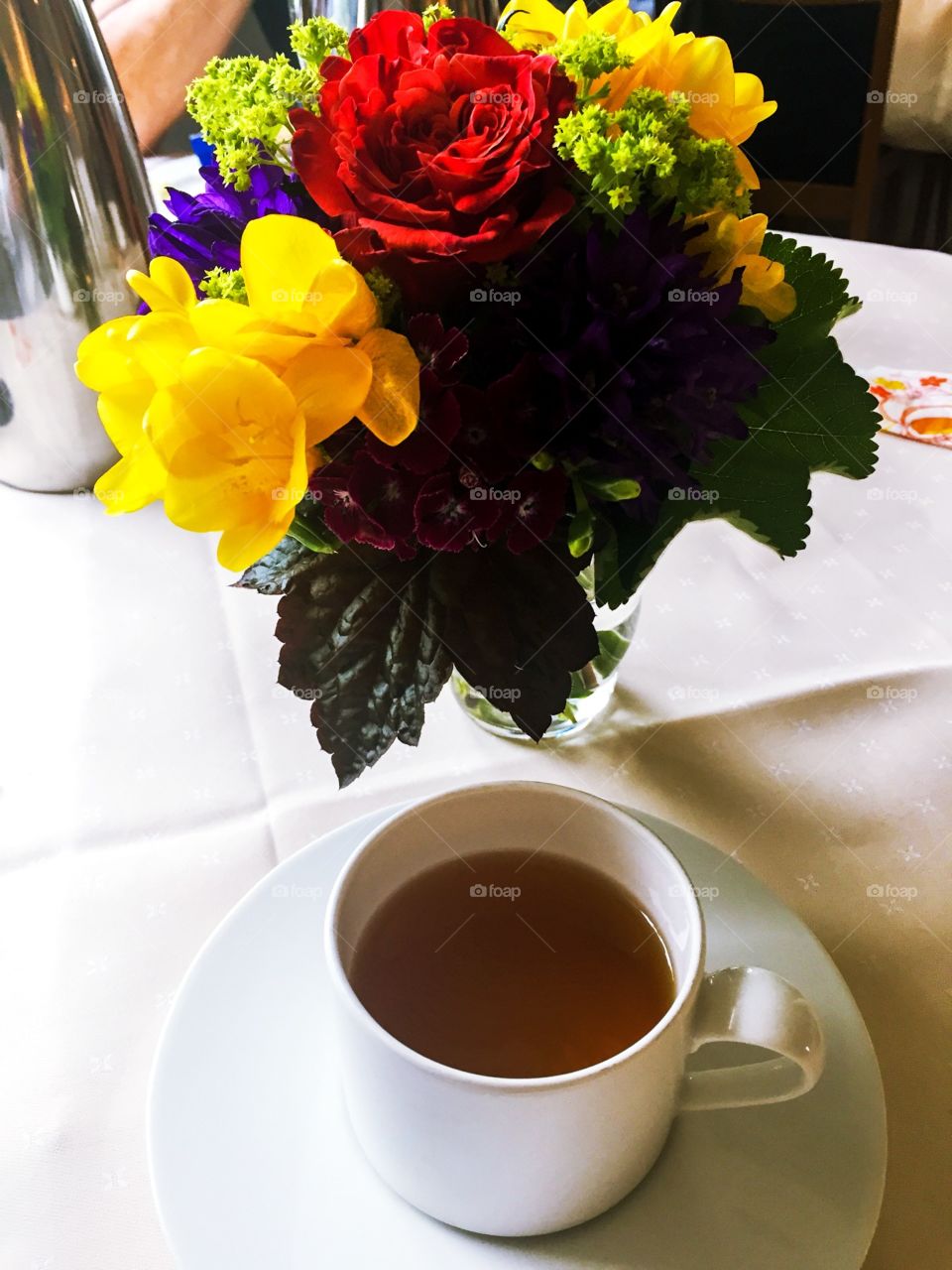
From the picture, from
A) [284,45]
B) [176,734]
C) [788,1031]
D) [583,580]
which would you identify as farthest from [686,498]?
[284,45]

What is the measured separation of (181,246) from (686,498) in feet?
0.72

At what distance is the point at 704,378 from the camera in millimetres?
364

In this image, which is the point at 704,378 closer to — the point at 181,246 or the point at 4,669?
the point at 181,246

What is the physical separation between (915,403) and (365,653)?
22.6 inches

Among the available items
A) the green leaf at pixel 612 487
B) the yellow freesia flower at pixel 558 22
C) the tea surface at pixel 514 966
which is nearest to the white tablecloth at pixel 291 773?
the tea surface at pixel 514 966

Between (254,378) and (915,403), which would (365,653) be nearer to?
(254,378)

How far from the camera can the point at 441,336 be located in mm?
347

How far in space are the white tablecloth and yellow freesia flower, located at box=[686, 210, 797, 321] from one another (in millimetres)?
257

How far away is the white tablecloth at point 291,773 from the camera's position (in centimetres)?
42

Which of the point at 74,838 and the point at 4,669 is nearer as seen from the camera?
the point at 74,838

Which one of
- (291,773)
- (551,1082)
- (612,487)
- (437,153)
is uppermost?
(437,153)

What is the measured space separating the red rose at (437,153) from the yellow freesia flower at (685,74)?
0.11 ft

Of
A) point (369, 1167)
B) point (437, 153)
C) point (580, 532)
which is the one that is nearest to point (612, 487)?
point (580, 532)

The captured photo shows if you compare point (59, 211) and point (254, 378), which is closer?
point (254, 378)
